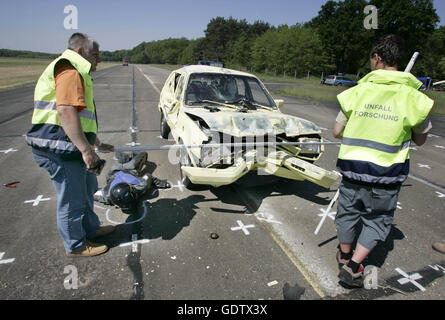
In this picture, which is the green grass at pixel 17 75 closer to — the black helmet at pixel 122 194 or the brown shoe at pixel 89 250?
the black helmet at pixel 122 194

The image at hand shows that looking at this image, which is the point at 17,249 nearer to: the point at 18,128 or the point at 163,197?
the point at 163,197

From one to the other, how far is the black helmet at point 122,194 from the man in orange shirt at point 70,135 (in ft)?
1.77

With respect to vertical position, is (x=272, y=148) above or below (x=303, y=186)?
above

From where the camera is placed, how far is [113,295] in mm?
2303

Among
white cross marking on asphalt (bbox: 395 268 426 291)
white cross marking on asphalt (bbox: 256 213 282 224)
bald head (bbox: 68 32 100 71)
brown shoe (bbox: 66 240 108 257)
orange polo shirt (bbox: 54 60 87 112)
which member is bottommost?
white cross marking on asphalt (bbox: 395 268 426 291)

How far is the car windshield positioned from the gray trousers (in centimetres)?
291

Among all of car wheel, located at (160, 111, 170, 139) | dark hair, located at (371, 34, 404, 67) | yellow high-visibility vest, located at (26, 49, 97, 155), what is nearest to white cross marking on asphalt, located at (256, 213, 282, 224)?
dark hair, located at (371, 34, 404, 67)

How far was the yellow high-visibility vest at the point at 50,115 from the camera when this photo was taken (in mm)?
2213

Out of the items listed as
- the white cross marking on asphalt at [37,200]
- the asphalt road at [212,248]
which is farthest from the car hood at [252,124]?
the white cross marking on asphalt at [37,200]

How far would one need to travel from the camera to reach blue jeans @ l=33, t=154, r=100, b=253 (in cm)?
238

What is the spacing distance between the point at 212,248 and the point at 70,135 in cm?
186

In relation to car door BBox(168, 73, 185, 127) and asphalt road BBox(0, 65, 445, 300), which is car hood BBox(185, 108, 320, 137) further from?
asphalt road BBox(0, 65, 445, 300)

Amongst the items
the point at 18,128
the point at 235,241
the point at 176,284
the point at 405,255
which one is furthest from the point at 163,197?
the point at 18,128
